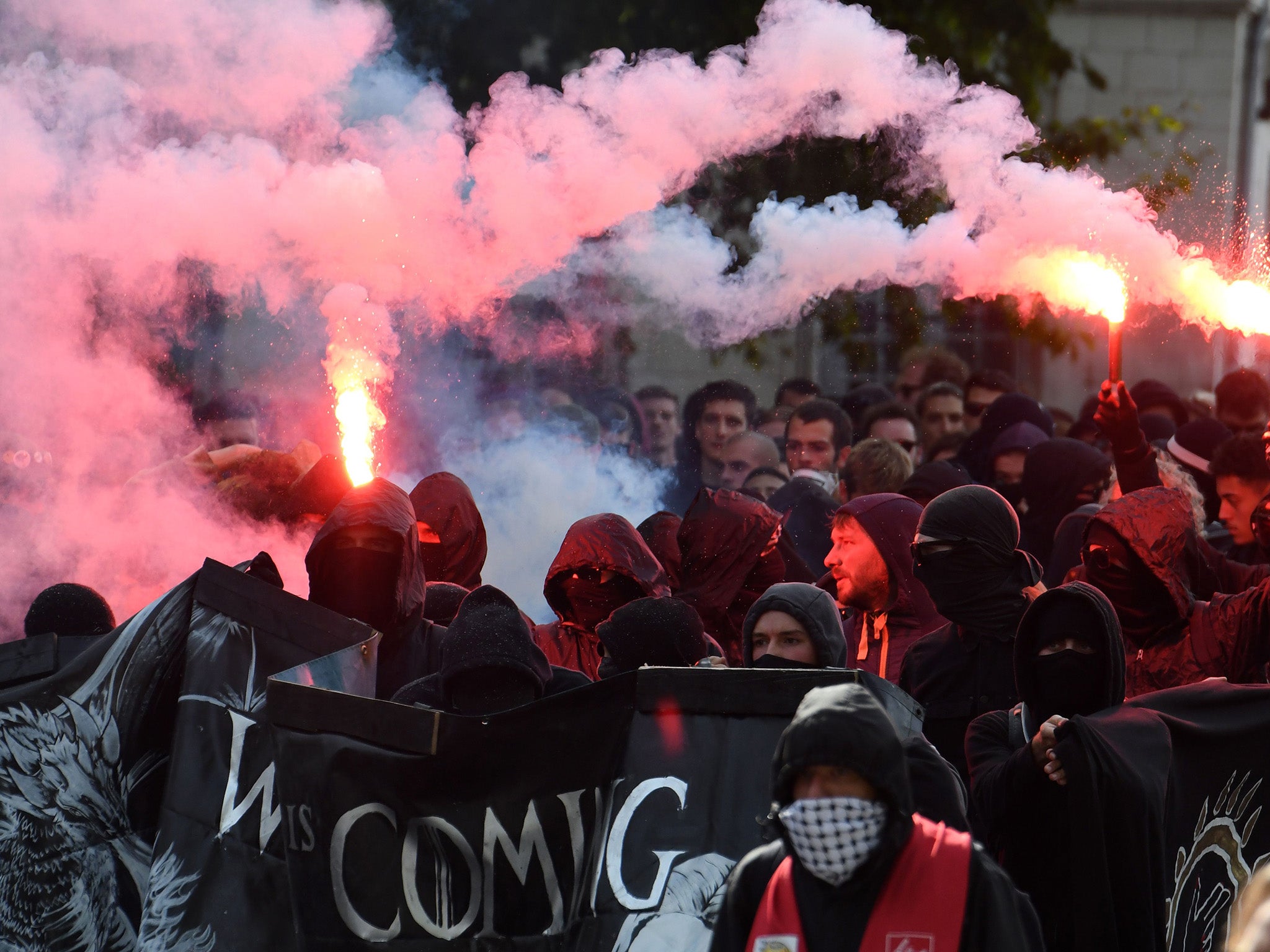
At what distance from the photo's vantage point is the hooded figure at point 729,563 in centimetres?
634

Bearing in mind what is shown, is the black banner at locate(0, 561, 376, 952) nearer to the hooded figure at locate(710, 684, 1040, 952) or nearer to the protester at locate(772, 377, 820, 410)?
the hooded figure at locate(710, 684, 1040, 952)

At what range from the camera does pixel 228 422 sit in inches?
330

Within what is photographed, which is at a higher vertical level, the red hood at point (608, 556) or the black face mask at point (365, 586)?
the red hood at point (608, 556)

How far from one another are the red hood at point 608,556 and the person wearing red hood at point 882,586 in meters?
0.60

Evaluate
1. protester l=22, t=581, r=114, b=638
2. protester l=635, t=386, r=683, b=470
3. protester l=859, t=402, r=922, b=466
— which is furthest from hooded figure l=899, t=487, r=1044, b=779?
protester l=635, t=386, r=683, b=470

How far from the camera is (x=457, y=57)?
9.90 m

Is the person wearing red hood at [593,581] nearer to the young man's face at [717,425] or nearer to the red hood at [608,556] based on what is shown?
the red hood at [608,556]

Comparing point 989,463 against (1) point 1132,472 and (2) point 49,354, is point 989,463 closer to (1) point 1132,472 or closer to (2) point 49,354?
(1) point 1132,472

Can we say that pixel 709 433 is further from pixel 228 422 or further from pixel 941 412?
pixel 228 422

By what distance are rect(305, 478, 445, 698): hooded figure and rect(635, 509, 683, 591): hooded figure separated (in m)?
1.28

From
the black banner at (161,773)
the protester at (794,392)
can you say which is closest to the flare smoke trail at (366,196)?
the protester at (794,392)

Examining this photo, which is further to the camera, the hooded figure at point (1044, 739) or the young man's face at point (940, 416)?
the young man's face at point (940, 416)

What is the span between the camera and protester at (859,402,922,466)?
8.54m

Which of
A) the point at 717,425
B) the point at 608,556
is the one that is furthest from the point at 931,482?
the point at 608,556
